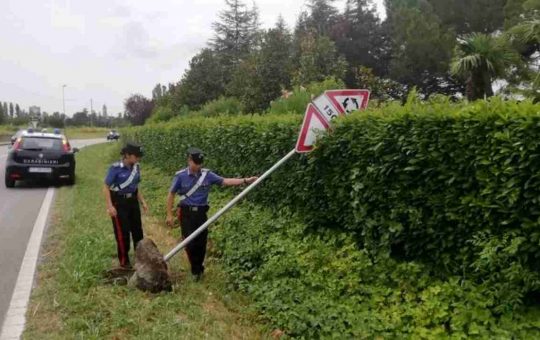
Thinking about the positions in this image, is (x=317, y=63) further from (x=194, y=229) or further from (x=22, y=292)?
(x=22, y=292)

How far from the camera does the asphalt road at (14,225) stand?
6289mm

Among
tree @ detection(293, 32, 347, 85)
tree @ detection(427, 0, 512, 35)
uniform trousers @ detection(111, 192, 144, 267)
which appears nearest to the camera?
uniform trousers @ detection(111, 192, 144, 267)

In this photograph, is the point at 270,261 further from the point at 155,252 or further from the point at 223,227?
the point at 223,227

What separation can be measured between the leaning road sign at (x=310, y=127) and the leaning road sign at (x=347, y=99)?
0.79ft

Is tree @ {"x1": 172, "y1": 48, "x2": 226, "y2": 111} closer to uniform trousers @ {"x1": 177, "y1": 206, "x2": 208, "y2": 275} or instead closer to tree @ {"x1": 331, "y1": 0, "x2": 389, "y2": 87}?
tree @ {"x1": 331, "y1": 0, "x2": 389, "y2": 87}

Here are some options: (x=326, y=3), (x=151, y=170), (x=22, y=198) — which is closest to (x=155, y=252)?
(x=22, y=198)

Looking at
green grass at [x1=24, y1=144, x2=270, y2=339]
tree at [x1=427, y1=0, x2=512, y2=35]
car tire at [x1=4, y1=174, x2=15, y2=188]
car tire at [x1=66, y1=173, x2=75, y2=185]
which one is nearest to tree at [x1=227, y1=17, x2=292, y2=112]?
car tire at [x1=66, y1=173, x2=75, y2=185]

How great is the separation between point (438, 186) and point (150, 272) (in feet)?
10.3

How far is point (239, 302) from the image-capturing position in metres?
5.55

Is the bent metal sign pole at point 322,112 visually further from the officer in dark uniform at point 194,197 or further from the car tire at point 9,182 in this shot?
the car tire at point 9,182

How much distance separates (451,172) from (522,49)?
84.0ft

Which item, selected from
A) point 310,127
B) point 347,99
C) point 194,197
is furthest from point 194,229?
point 347,99

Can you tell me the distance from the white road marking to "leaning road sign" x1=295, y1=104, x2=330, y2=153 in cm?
A: 343

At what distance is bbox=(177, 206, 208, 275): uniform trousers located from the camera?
612 centimetres
